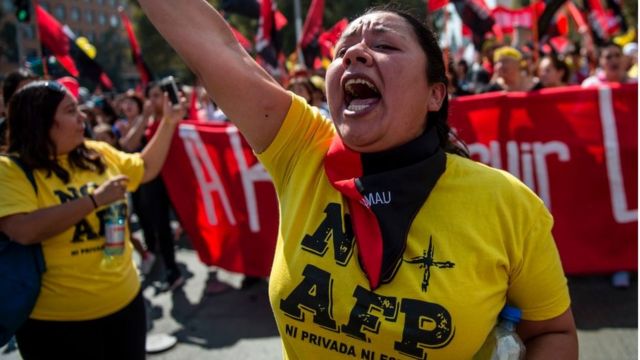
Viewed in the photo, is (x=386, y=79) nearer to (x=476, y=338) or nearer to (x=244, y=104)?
(x=244, y=104)

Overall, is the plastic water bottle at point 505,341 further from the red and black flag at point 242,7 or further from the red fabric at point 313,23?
the red fabric at point 313,23

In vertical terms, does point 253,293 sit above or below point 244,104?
below

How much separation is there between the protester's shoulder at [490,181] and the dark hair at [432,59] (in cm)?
17

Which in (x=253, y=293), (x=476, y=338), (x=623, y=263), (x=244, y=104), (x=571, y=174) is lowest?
(x=253, y=293)

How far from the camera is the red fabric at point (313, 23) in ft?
24.9

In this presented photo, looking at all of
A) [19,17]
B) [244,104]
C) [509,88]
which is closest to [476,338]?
[244,104]

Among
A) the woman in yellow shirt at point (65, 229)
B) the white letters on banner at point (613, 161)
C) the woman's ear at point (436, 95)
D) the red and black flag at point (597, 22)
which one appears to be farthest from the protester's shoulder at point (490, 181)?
the red and black flag at point (597, 22)

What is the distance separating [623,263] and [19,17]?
7.12m

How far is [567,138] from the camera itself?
13.1ft

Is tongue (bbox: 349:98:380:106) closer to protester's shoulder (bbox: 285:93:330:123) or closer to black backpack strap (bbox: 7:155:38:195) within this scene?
protester's shoulder (bbox: 285:93:330:123)

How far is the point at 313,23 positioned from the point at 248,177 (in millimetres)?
4279

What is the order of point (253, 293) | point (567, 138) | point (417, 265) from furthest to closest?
1. point (253, 293)
2. point (567, 138)
3. point (417, 265)

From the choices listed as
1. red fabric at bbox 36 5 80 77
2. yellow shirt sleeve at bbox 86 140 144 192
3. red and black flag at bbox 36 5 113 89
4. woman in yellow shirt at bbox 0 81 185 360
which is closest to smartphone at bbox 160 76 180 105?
yellow shirt sleeve at bbox 86 140 144 192

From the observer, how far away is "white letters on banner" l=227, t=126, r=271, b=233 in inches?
178
